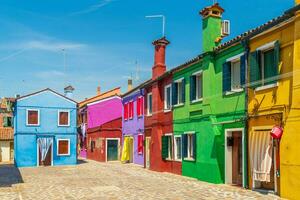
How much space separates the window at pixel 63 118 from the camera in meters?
33.4

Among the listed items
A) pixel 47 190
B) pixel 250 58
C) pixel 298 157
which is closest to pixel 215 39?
pixel 250 58

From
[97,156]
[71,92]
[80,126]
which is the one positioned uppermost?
[71,92]

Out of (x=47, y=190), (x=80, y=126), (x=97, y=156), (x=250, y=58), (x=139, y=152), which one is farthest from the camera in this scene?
(x=80, y=126)

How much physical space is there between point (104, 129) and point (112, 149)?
2111mm

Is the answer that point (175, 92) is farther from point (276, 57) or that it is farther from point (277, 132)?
point (277, 132)

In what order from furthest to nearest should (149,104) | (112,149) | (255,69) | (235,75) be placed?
1. (112,149)
2. (149,104)
3. (235,75)
4. (255,69)

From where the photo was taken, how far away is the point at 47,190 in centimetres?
1675

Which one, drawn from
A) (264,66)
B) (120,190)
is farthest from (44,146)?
(264,66)

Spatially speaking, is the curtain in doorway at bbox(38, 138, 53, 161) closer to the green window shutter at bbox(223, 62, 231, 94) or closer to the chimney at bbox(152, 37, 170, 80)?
the chimney at bbox(152, 37, 170, 80)

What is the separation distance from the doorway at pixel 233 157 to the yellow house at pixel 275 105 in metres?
1.84

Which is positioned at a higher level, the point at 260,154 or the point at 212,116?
the point at 212,116

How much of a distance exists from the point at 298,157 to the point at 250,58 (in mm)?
4677

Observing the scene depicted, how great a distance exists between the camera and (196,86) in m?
21.2

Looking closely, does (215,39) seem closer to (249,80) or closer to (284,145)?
(249,80)
